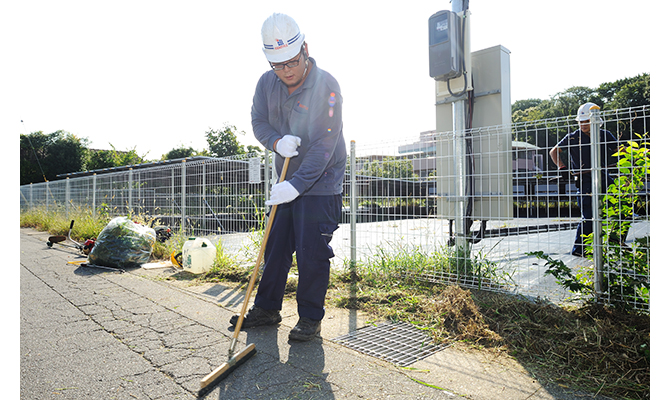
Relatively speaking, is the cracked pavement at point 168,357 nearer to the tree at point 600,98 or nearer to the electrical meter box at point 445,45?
the electrical meter box at point 445,45

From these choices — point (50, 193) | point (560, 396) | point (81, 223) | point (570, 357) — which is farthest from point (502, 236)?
point (50, 193)

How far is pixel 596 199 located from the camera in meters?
2.83

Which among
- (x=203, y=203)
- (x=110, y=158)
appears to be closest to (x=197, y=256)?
(x=203, y=203)

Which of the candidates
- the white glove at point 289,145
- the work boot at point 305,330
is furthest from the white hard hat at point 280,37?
the work boot at point 305,330

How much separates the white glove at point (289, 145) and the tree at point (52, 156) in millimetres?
35021

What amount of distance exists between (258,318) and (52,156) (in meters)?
36.1

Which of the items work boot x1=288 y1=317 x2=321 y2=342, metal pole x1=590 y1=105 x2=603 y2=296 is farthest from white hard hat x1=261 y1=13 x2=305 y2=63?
metal pole x1=590 y1=105 x2=603 y2=296

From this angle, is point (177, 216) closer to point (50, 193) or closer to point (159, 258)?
point (159, 258)

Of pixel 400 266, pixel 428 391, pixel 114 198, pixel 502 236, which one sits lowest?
pixel 428 391

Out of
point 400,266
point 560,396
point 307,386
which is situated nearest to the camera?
point 560,396

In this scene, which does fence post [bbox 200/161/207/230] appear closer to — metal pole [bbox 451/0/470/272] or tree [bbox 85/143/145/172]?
metal pole [bbox 451/0/470/272]

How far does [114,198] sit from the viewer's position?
8.96m

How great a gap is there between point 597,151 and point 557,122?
376 millimetres

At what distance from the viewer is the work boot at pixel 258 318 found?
112 inches
